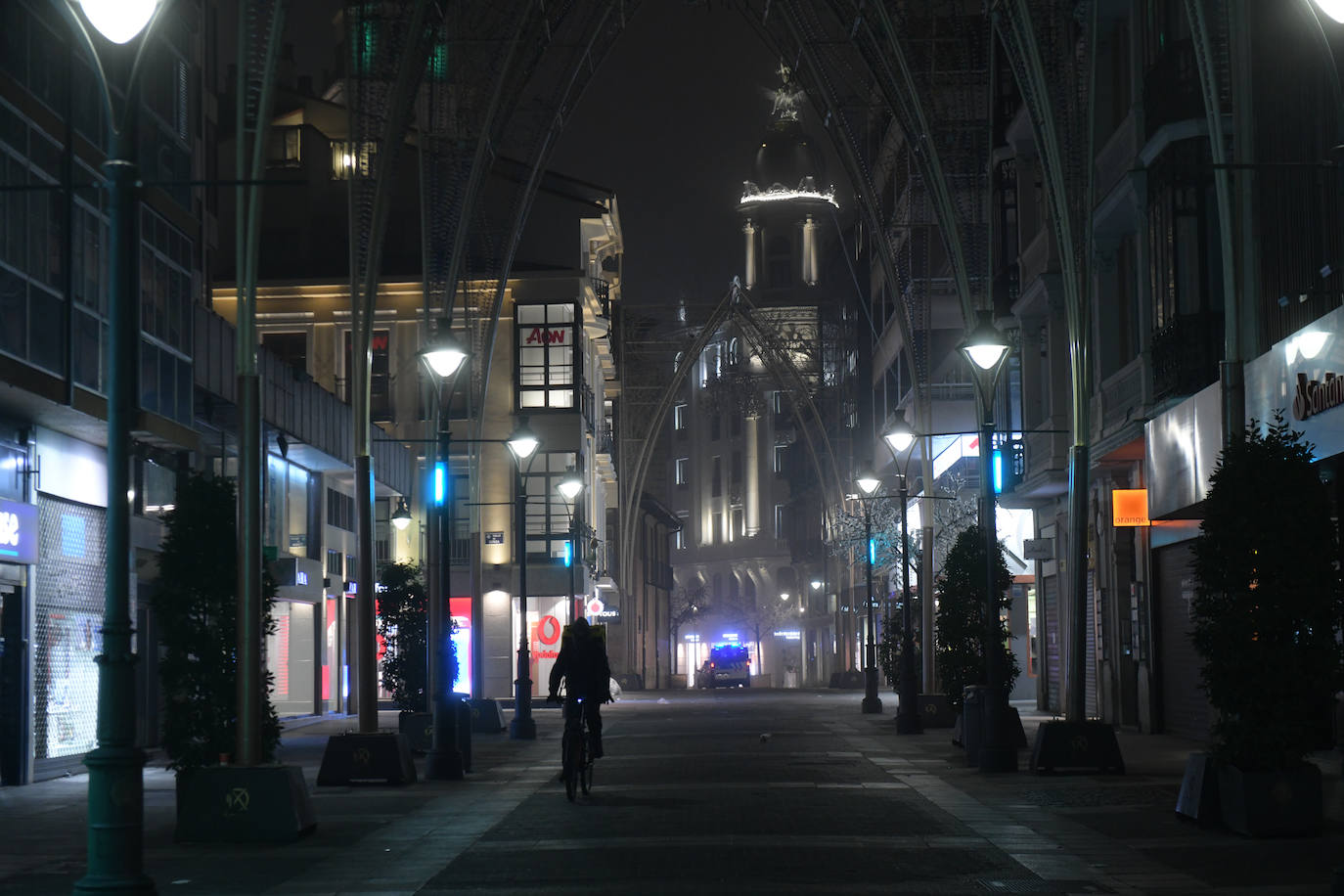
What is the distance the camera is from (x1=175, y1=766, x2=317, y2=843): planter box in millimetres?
16703

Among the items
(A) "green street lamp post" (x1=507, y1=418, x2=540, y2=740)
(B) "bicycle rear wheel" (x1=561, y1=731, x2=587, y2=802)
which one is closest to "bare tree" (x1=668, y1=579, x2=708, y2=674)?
(A) "green street lamp post" (x1=507, y1=418, x2=540, y2=740)

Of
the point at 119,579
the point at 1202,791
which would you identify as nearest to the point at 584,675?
the point at 1202,791

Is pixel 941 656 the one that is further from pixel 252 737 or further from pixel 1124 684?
pixel 252 737

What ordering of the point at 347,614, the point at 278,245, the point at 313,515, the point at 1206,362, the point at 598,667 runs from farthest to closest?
the point at 278,245 → the point at 347,614 → the point at 313,515 → the point at 1206,362 → the point at 598,667

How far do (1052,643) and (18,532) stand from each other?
2754cm

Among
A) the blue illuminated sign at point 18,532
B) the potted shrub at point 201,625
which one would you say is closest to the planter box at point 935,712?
the blue illuminated sign at point 18,532

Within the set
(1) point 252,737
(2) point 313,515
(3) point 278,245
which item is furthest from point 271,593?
(3) point 278,245

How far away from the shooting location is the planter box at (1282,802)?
615 inches

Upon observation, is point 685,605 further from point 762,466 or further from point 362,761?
point 362,761

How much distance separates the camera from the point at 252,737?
56.5ft

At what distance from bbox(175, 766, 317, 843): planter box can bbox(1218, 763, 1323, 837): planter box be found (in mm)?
8107

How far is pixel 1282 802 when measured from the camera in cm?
1563

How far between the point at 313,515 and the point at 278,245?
20547 millimetres

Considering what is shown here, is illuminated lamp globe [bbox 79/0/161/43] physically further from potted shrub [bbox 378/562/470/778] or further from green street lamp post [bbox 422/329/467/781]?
potted shrub [bbox 378/562/470/778]
